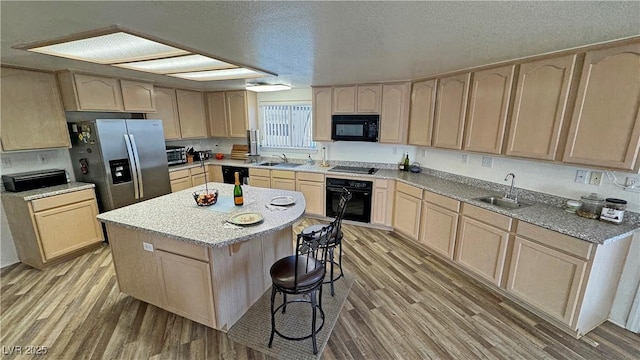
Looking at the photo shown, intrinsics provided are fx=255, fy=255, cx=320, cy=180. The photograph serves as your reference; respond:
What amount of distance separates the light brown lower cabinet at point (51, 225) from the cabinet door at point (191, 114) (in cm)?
197

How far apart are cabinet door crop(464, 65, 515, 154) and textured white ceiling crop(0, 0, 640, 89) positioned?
27 cm

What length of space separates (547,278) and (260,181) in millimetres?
4085

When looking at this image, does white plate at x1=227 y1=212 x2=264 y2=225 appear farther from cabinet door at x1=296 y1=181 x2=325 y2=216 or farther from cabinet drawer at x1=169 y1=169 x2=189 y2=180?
cabinet drawer at x1=169 y1=169 x2=189 y2=180

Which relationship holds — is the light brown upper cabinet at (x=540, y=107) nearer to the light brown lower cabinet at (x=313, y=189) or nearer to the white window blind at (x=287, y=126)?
the light brown lower cabinet at (x=313, y=189)

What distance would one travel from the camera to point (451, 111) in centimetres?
320

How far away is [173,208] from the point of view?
2.42m

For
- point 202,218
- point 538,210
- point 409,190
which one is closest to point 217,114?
point 202,218

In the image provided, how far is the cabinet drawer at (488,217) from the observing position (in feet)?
7.82

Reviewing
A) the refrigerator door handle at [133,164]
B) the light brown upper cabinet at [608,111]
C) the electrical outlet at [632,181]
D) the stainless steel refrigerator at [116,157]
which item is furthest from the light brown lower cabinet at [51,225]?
the electrical outlet at [632,181]

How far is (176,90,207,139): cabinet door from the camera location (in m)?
4.73

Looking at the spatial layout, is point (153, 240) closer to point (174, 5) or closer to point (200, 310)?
point (200, 310)

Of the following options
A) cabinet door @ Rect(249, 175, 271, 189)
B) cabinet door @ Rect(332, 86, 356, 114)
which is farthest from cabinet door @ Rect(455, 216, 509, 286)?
cabinet door @ Rect(249, 175, 271, 189)

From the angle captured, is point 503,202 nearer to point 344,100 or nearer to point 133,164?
point 344,100

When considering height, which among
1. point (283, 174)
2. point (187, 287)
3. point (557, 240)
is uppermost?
point (283, 174)
